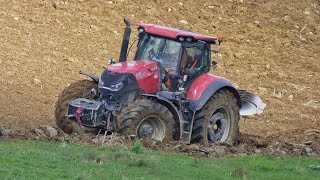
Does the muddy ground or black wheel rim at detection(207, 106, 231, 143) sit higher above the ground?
the muddy ground

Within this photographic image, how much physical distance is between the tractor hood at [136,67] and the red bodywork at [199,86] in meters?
0.81

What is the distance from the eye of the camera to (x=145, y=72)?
59.4 ft

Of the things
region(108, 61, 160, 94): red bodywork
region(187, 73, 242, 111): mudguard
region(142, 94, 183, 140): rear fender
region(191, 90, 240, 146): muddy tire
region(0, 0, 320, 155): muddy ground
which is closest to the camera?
region(142, 94, 183, 140): rear fender

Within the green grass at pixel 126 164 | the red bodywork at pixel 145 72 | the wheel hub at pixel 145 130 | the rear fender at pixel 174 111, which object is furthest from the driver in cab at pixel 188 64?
the green grass at pixel 126 164

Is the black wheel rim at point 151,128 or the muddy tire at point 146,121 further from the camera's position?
the black wheel rim at point 151,128

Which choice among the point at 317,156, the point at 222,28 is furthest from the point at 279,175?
the point at 222,28

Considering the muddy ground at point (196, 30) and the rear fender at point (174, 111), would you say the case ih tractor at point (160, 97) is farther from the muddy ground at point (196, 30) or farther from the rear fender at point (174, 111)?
the muddy ground at point (196, 30)

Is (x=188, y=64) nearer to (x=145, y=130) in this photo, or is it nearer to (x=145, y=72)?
(x=145, y=72)

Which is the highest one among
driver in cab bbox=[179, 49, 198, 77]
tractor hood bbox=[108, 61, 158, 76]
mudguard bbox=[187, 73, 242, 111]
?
driver in cab bbox=[179, 49, 198, 77]

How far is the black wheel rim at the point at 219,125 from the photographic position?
62.3 ft

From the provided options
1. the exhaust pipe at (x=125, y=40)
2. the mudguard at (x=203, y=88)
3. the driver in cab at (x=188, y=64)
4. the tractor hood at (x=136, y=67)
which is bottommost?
the mudguard at (x=203, y=88)

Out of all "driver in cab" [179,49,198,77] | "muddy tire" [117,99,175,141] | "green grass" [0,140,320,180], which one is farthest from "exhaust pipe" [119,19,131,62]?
"green grass" [0,140,320,180]

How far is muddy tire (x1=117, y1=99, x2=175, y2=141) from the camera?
17.3 meters

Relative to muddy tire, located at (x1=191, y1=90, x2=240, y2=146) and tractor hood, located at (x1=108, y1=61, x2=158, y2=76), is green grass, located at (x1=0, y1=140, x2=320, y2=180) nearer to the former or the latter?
muddy tire, located at (x1=191, y1=90, x2=240, y2=146)
